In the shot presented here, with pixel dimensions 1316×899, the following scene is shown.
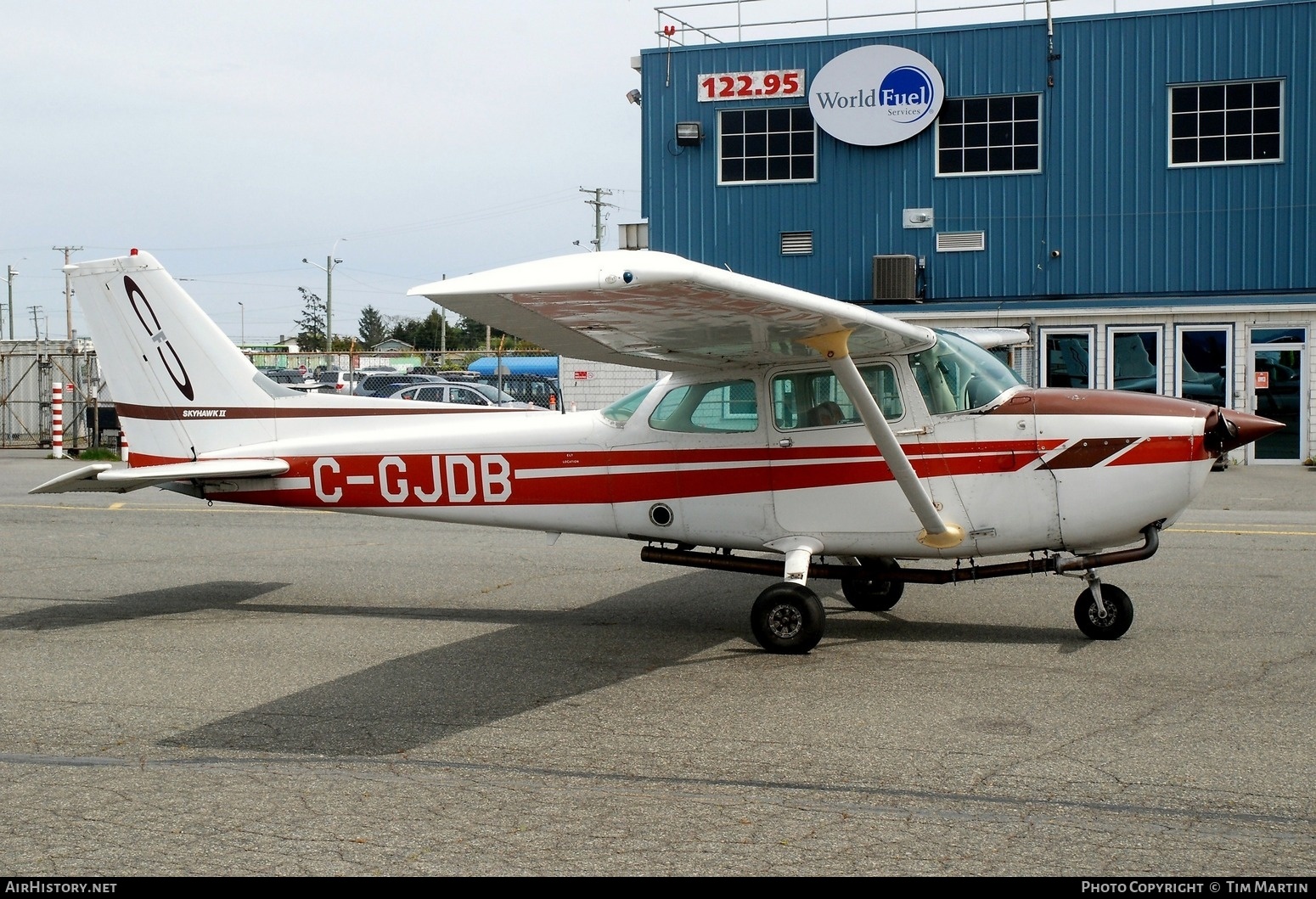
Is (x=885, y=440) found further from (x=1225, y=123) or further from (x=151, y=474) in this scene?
(x=1225, y=123)

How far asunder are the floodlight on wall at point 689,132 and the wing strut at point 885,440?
17.4m

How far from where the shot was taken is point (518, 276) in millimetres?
5285

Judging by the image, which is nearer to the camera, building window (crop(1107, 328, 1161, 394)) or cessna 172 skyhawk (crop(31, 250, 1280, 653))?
cessna 172 skyhawk (crop(31, 250, 1280, 653))

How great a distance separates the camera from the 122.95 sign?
23.7 metres

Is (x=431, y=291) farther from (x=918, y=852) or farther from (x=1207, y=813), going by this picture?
(x=1207, y=813)

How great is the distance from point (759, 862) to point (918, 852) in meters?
0.57

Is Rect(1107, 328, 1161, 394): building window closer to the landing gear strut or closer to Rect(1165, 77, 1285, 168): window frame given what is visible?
Rect(1165, 77, 1285, 168): window frame

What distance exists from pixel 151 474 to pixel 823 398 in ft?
14.9

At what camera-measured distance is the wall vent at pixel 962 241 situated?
23.2 meters

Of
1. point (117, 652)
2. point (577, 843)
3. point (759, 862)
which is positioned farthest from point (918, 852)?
point (117, 652)

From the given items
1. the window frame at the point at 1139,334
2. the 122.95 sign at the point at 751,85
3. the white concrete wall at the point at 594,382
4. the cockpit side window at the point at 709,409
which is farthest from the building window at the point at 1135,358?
the cockpit side window at the point at 709,409

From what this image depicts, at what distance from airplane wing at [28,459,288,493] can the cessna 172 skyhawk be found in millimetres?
20

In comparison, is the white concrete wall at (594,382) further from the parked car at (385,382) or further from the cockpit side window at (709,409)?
the cockpit side window at (709,409)

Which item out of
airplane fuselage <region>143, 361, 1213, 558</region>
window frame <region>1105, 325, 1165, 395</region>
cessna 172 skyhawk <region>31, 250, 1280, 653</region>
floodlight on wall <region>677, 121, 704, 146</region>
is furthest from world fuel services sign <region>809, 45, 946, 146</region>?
airplane fuselage <region>143, 361, 1213, 558</region>
